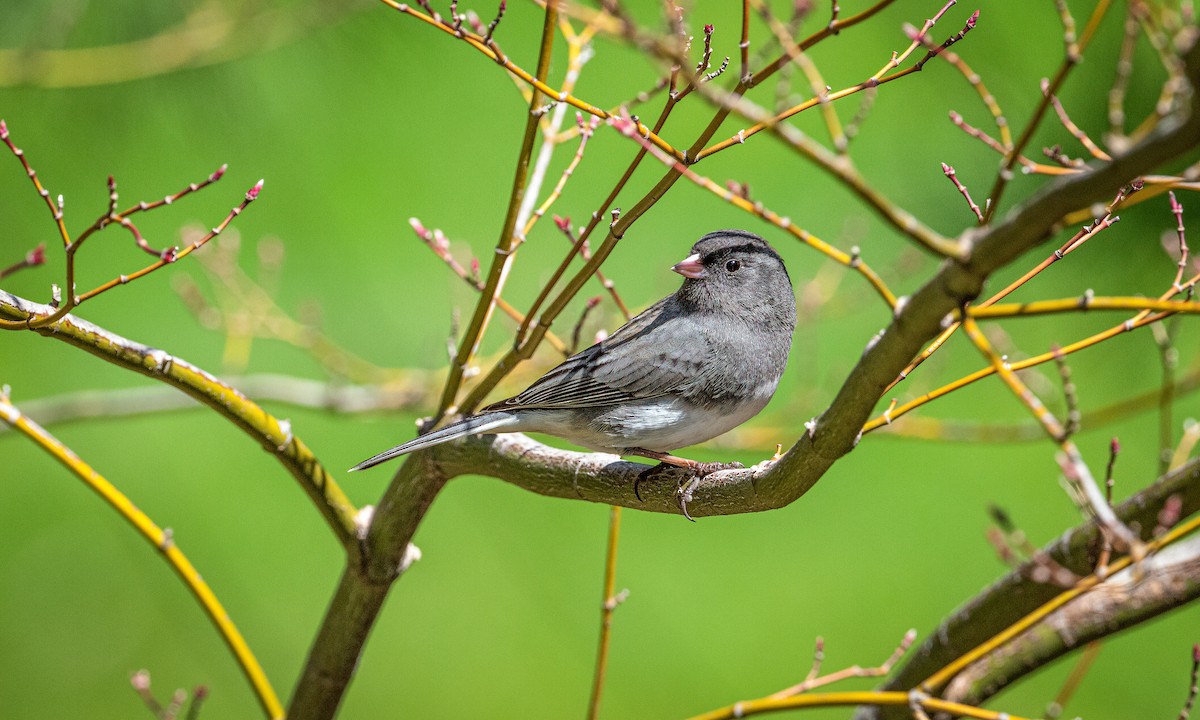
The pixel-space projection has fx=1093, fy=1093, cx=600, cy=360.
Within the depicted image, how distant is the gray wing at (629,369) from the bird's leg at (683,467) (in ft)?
0.27

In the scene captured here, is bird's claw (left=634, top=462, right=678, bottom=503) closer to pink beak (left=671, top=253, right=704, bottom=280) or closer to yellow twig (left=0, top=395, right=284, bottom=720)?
pink beak (left=671, top=253, right=704, bottom=280)

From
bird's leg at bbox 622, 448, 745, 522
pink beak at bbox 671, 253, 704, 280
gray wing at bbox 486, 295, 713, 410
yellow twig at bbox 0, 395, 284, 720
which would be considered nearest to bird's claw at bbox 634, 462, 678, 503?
bird's leg at bbox 622, 448, 745, 522

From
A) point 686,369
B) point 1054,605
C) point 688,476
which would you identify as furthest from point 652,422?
point 1054,605

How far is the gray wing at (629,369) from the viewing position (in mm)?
1521

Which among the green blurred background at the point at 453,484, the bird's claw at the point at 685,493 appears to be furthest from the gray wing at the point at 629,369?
the green blurred background at the point at 453,484

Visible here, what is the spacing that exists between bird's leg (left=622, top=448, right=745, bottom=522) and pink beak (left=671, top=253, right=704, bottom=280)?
10.3 inches

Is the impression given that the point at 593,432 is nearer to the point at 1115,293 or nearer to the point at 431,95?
the point at 1115,293

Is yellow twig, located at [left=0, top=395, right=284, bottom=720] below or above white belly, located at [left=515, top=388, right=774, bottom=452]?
below

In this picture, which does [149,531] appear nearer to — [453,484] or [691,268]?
[691,268]

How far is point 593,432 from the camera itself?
156cm

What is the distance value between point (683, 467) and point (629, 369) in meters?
0.22

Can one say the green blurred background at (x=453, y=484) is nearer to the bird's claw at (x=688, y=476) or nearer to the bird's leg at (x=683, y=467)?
the bird's leg at (x=683, y=467)

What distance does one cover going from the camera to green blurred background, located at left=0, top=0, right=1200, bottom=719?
2252mm

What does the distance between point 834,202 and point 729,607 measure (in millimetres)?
1035
